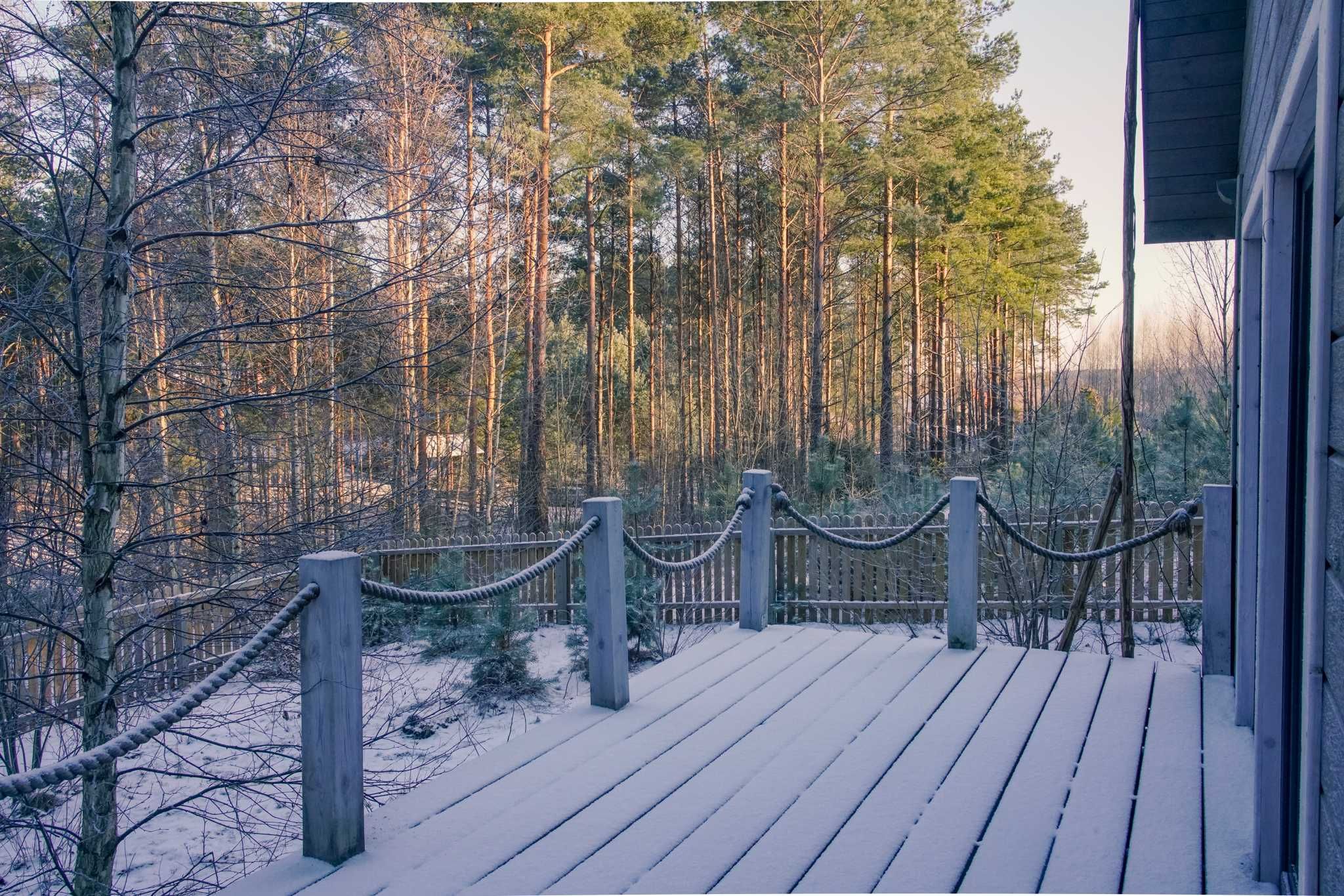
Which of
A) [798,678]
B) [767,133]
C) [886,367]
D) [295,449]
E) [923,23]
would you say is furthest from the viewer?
[886,367]

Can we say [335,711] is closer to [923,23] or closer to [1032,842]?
[1032,842]

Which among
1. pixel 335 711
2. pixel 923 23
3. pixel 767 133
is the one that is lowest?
pixel 335 711

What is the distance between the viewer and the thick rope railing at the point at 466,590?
2.29m

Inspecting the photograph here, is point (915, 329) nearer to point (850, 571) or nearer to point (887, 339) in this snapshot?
point (887, 339)

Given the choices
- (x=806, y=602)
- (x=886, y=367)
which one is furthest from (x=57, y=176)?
(x=886, y=367)

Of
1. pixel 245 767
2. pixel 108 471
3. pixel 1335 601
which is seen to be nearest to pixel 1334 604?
pixel 1335 601

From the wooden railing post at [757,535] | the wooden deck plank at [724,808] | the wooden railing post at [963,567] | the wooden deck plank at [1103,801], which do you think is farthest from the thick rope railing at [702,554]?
the wooden deck plank at [1103,801]

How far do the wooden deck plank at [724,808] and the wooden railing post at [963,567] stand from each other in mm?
816

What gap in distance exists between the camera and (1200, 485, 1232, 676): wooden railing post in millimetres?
3471

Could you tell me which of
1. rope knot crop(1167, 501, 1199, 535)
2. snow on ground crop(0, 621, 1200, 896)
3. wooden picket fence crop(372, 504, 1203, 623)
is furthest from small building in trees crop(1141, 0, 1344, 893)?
wooden picket fence crop(372, 504, 1203, 623)

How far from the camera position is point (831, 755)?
2.80 m

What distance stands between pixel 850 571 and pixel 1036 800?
7123mm

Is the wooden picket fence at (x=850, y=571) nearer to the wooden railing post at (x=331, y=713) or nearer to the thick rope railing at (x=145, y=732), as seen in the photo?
the wooden railing post at (x=331, y=713)

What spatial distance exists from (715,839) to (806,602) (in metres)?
7.43
